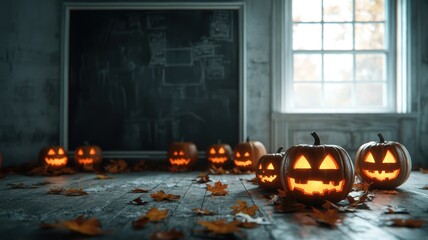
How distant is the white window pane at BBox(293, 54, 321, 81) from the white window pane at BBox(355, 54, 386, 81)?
0.48m

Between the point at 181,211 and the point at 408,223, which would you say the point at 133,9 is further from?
the point at 408,223

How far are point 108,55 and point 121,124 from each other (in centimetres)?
86

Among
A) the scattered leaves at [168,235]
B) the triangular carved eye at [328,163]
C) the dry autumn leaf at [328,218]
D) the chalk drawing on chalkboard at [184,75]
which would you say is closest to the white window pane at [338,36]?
the chalk drawing on chalkboard at [184,75]

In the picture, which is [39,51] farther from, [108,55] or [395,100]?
[395,100]

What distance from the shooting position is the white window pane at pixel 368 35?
481 cm

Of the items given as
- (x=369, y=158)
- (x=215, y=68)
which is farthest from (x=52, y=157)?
(x=369, y=158)

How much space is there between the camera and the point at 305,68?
481cm

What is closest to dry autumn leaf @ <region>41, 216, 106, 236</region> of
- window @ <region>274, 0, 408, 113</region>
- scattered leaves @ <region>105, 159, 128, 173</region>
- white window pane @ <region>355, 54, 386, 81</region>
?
scattered leaves @ <region>105, 159, 128, 173</region>

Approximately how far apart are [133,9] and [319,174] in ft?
11.3

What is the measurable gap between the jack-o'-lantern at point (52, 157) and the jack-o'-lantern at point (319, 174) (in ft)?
9.44

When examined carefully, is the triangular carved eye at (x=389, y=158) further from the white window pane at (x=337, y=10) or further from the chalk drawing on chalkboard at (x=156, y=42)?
the chalk drawing on chalkboard at (x=156, y=42)

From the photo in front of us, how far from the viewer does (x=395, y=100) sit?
477 cm

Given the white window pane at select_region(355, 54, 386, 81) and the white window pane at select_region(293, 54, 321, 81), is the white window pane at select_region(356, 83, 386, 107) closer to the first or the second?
the white window pane at select_region(355, 54, 386, 81)

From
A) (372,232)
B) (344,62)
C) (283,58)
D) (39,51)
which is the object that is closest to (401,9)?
(344,62)
